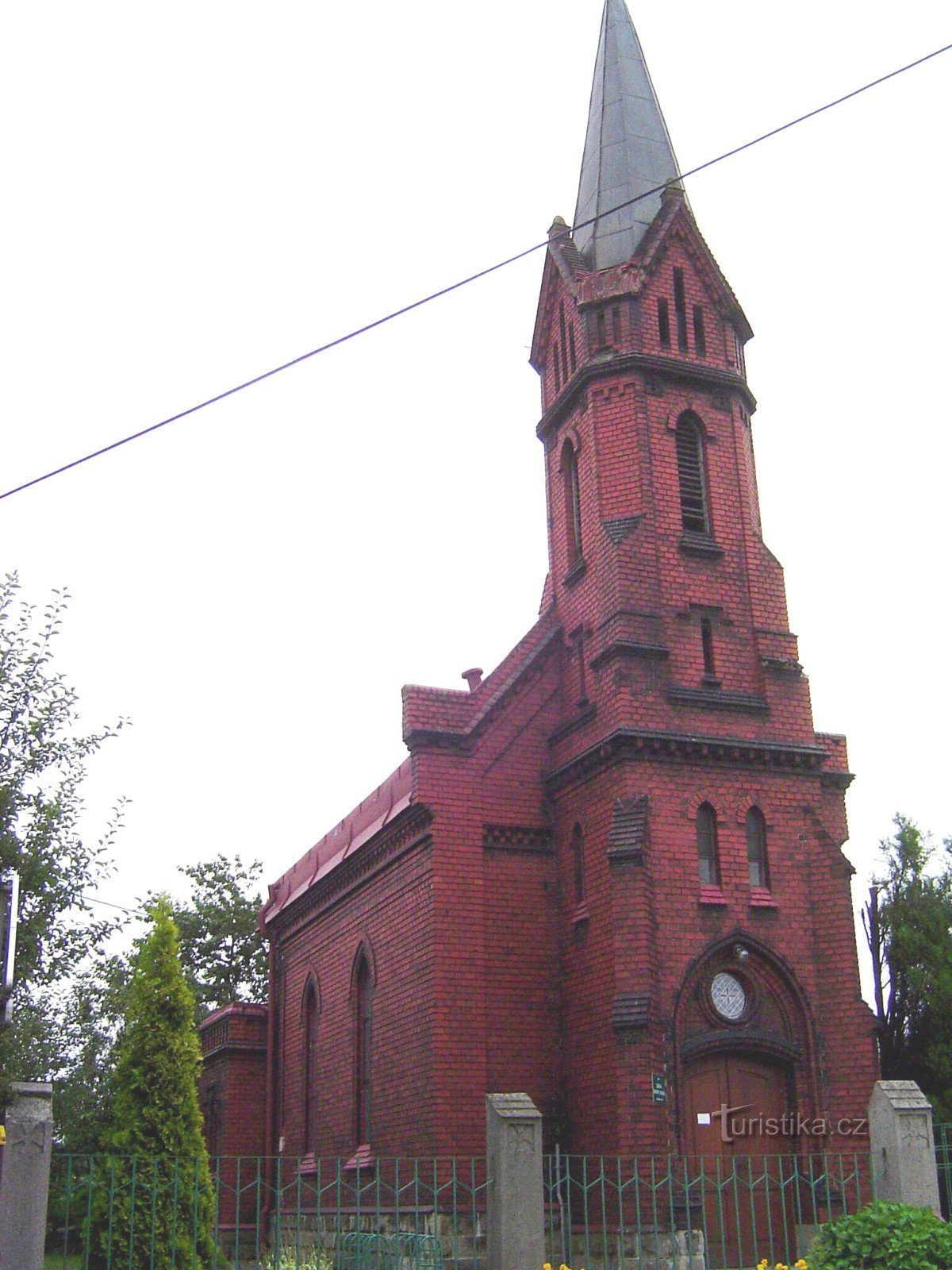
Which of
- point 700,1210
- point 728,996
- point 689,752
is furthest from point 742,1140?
point 689,752

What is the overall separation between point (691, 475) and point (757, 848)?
6.18 metres

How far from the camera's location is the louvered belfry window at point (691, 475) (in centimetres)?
2233

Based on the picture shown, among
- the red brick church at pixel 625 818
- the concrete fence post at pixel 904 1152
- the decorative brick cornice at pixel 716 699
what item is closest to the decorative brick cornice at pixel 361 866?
the red brick church at pixel 625 818

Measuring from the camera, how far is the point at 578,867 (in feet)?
67.9

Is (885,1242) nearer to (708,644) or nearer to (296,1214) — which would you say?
(296,1214)

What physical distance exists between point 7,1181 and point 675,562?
45.4 ft

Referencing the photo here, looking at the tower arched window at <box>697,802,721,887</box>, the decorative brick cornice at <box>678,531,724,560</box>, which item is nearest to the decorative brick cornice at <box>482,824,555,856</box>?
the tower arched window at <box>697,802,721,887</box>

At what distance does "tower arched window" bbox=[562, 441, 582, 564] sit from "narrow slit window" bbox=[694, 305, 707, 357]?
8.69 feet

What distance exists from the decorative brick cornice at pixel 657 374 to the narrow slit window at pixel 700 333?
389mm

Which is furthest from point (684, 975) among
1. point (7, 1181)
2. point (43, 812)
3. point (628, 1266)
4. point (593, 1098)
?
point (7, 1181)

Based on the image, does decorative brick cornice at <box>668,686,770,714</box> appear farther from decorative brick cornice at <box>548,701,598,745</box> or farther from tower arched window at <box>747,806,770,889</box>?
tower arched window at <box>747,806,770,889</box>

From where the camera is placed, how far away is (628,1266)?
17203mm

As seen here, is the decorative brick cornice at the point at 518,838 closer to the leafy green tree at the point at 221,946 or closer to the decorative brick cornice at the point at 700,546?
the decorative brick cornice at the point at 700,546

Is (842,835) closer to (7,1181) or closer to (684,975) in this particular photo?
(684,975)
